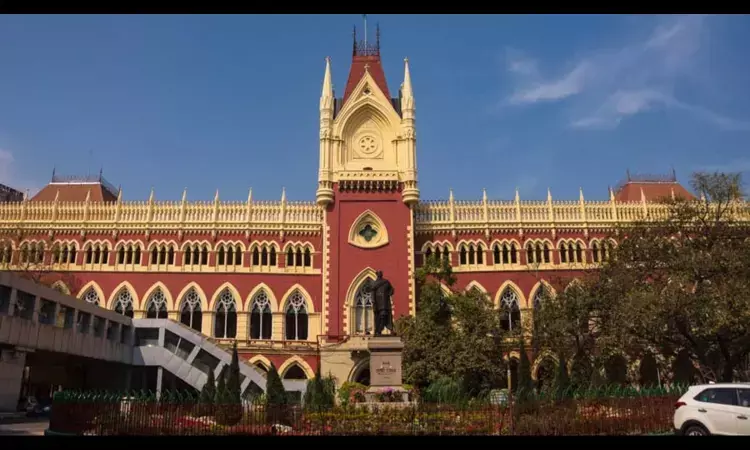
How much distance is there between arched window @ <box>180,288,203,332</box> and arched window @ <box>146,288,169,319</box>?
113 centimetres

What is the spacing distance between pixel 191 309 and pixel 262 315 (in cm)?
445

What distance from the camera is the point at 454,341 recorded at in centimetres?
3338

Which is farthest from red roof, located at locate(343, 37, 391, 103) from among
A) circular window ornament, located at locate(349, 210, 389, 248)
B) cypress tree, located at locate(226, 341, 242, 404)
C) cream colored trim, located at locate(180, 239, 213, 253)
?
cypress tree, located at locate(226, 341, 242, 404)

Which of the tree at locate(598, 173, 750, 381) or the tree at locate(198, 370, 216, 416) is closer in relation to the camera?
the tree at locate(198, 370, 216, 416)

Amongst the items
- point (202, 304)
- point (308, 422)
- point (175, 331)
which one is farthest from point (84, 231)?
point (308, 422)

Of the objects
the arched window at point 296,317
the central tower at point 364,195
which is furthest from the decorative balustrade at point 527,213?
the arched window at point 296,317

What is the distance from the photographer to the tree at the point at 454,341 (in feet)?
107

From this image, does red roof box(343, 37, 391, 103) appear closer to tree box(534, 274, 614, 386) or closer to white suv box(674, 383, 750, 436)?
tree box(534, 274, 614, 386)

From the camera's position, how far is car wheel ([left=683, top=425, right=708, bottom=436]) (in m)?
13.9

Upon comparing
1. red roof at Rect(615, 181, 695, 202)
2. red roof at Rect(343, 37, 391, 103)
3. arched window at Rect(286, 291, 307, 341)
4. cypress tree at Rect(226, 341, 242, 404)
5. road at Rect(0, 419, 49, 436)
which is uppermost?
red roof at Rect(343, 37, 391, 103)

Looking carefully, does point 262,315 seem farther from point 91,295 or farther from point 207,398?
point 207,398

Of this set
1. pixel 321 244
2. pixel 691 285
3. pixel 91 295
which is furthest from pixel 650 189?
pixel 91 295
